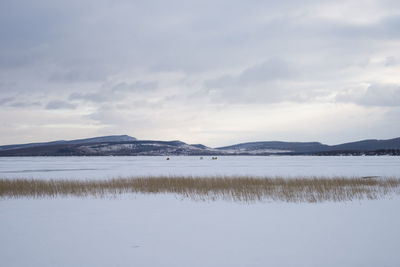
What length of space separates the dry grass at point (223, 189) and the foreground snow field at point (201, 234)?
6.07 ft

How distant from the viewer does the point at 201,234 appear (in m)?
8.48

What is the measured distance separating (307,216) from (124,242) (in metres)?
5.56

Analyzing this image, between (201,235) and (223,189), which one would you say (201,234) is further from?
(223,189)

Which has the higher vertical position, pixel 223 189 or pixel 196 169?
pixel 223 189

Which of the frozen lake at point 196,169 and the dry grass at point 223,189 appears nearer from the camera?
the dry grass at point 223,189

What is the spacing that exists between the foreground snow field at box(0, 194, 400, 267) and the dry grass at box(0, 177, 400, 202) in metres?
1.85

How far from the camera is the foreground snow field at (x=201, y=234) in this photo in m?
6.54

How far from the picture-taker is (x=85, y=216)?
35.7ft

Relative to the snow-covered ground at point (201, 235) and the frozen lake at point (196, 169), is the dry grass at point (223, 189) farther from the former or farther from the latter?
the frozen lake at point (196, 169)

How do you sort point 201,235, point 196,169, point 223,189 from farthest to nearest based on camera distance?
point 196,169 < point 223,189 < point 201,235

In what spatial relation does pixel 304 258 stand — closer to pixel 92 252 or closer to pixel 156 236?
pixel 156 236

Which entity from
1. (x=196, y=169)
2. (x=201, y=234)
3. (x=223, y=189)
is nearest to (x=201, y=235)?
(x=201, y=234)

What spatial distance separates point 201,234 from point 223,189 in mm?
9039

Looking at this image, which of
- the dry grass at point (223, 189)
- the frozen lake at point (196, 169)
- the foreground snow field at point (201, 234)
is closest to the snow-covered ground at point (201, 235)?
the foreground snow field at point (201, 234)
